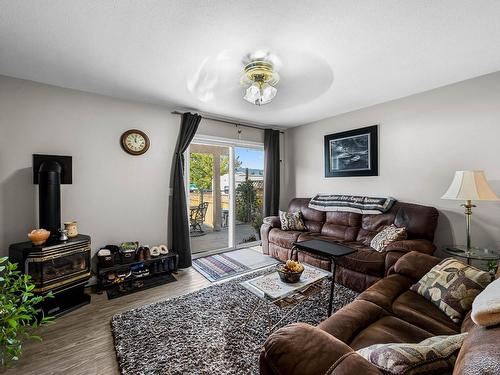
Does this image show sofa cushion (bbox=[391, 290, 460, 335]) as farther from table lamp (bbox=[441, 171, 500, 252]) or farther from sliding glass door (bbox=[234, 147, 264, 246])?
sliding glass door (bbox=[234, 147, 264, 246])

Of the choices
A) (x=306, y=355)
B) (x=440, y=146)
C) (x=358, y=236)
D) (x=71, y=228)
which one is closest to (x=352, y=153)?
(x=440, y=146)

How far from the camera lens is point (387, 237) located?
→ 2.85m

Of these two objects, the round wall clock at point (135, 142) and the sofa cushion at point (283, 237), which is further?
the sofa cushion at point (283, 237)

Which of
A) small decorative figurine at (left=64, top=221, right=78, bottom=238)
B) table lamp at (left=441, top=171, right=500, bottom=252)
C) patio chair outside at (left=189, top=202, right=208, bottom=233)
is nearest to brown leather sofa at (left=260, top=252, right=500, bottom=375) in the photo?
table lamp at (left=441, top=171, right=500, bottom=252)

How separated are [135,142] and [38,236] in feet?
5.32

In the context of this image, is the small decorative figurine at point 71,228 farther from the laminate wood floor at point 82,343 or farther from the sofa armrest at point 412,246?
the sofa armrest at point 412,246

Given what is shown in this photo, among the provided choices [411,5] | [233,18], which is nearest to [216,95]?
[233,18]

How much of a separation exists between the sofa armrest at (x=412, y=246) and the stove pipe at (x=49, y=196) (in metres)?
3.79

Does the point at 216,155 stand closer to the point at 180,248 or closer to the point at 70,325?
the point at 180,248

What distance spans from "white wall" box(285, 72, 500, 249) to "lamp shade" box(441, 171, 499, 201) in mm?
475

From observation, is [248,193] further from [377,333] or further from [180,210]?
[377,333]

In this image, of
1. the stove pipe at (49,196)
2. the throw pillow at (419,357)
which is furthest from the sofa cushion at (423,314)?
the stove pipe at (49,196)

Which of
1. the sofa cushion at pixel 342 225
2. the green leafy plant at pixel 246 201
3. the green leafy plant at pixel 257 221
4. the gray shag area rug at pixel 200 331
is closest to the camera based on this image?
the gray shag area rug at pixel 200 331

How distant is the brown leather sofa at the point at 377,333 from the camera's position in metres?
0.76
